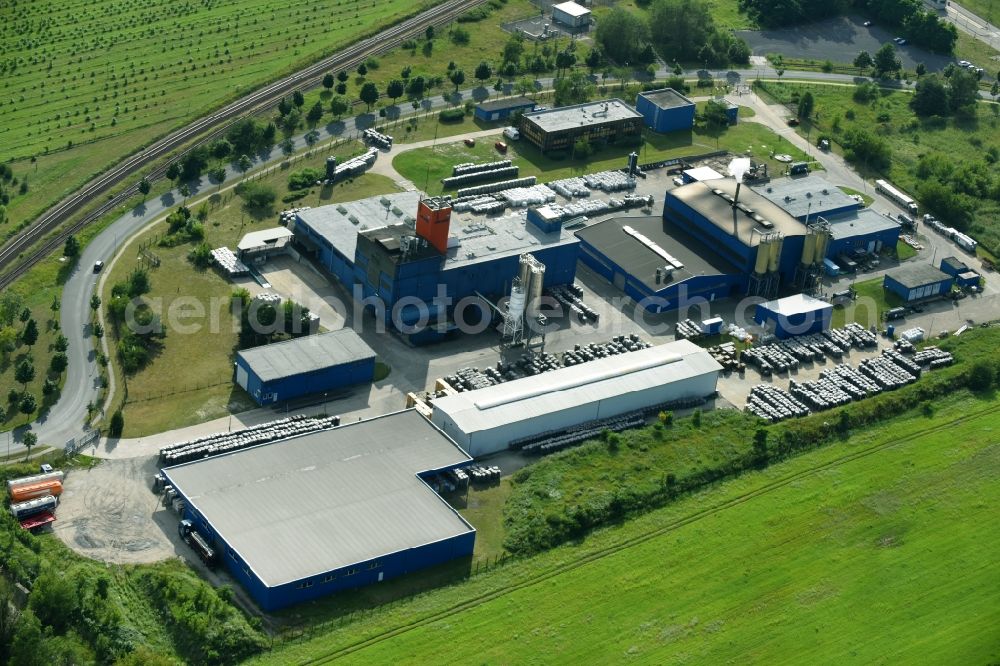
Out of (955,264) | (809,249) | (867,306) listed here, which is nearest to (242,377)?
(809,249)

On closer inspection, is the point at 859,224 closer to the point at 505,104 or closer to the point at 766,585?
the point at 505,104

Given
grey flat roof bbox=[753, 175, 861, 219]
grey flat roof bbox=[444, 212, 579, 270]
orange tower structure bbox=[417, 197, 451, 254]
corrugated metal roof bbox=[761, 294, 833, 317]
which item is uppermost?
orange tower structure bbox=[417, 197, 451, 254]

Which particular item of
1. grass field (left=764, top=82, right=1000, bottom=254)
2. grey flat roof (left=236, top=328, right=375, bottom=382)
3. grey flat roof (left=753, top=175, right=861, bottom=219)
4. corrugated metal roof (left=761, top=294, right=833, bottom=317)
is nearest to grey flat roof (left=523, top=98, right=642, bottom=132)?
grey flat roof (left=753, top=175, right=861, bottom=219)

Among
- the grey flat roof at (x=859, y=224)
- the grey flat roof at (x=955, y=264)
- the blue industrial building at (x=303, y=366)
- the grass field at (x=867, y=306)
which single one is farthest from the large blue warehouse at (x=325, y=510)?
the grey flat roof at (x=955, y=264)

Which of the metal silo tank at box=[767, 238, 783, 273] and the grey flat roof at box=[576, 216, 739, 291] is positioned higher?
the metal silo tank at box=[767, 238, 783, 273]

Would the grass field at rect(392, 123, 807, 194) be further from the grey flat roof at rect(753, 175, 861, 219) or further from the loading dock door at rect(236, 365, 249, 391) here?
the loading dock door at rect(236, 365, 249, 391)

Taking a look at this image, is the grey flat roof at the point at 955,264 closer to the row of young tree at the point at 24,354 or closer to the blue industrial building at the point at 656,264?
the blue industrial building at the point at 656,264
